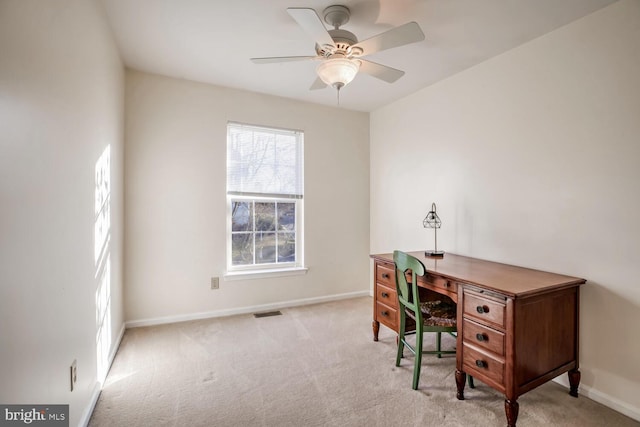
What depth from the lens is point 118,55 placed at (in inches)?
106

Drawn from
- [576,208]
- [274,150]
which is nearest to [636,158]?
[576,208]

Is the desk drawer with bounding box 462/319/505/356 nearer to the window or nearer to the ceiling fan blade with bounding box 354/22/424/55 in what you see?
the ceiling fan blade with bounding box 354/22/424/55

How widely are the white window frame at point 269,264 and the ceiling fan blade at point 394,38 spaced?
1954mm

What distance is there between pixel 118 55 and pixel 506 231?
3614 millimetres

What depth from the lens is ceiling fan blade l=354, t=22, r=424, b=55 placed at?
1.75 m

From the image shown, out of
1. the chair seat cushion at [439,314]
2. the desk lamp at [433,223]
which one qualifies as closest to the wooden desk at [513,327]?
the chair seat cushion at [439,314]

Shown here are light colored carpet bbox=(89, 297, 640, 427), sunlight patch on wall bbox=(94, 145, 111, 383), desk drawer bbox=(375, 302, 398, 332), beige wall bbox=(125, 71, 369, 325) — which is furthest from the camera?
beige wall bbox=(125, 71, 369, 325)

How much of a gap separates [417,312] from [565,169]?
145cm

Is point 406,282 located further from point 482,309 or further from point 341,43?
point 341,43

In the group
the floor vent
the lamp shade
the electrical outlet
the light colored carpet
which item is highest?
the lamp shade

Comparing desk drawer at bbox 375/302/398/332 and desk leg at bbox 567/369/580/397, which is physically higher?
desk drawer at bbox 375/302/398/332

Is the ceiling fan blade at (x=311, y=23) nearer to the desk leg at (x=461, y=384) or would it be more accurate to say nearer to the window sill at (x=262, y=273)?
the desk leg at (x=461, y=384)

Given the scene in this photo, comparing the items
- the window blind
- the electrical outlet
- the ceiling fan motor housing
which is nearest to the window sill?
the window blind

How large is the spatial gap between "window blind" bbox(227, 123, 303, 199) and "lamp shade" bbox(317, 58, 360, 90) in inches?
67.2
